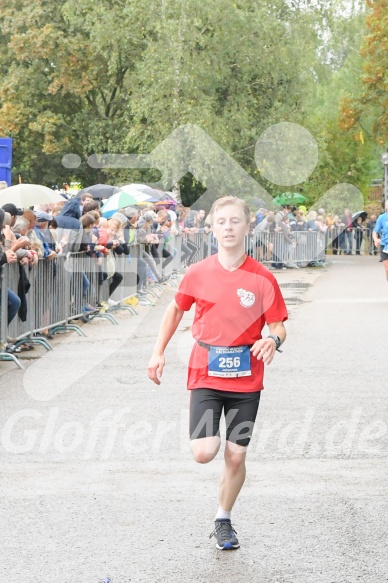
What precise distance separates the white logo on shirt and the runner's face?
21cm

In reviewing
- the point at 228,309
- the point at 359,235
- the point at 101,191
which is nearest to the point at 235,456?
the point at 228,309

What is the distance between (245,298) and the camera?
5547mm

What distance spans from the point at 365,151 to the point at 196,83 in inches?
820

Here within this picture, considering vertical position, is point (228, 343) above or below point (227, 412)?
above

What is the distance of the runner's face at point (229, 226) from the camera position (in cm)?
551

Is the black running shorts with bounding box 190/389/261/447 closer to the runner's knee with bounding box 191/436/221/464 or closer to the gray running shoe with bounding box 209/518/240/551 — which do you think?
the runner's knee with bounding box 191/436/221/464

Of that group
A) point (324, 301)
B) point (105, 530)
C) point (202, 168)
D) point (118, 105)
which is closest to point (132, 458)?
point (105, 530)

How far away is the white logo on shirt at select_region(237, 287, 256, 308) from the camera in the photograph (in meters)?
5.54

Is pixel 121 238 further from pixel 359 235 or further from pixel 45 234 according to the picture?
pixel 359 235

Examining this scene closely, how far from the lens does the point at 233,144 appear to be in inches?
1716

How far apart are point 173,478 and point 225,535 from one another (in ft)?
5.05

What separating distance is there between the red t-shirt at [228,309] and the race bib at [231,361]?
0.9 inches

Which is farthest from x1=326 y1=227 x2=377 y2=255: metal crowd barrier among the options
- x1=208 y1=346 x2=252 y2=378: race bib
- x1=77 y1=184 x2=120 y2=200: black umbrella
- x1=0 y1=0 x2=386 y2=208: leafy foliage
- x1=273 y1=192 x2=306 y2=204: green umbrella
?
x1=208 y1=346 x2=252 y2=378: race bib

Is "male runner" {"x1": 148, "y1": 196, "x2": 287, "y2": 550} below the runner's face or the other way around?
below
